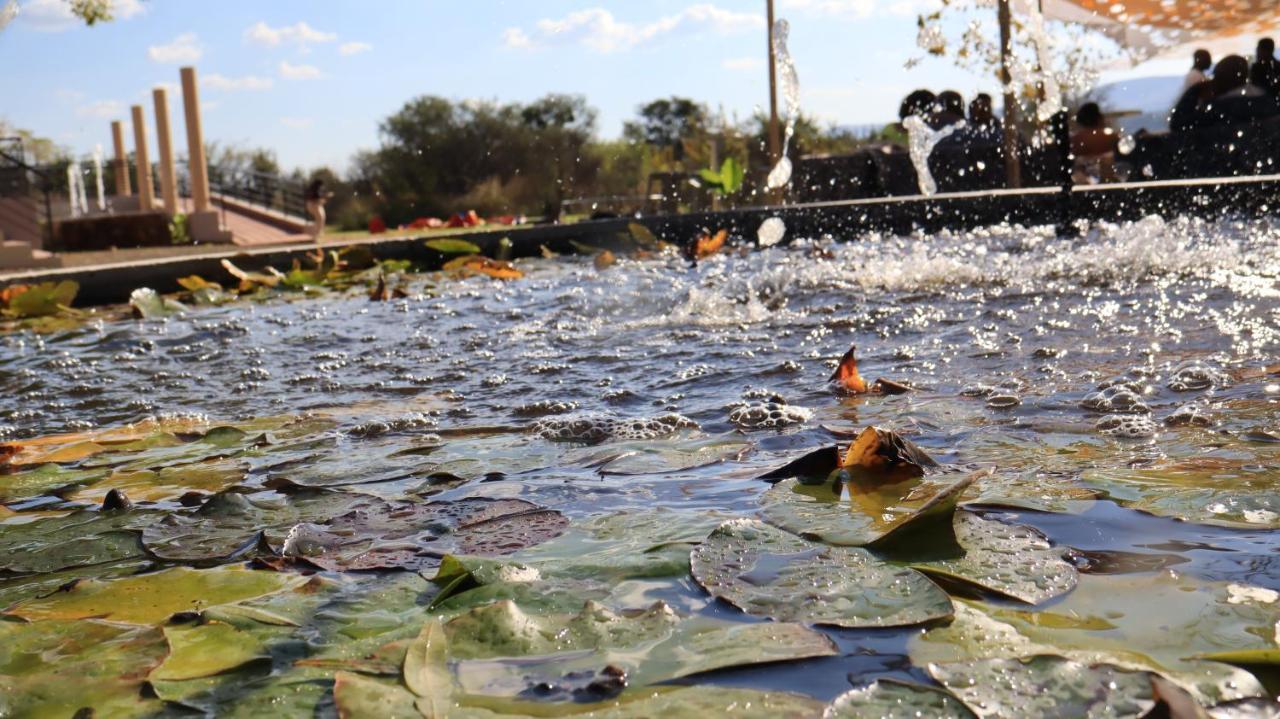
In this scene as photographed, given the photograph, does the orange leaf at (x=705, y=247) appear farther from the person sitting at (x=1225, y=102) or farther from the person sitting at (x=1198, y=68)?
the person sitting at (x=1198, y=68)

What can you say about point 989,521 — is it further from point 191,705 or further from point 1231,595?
point 191,705

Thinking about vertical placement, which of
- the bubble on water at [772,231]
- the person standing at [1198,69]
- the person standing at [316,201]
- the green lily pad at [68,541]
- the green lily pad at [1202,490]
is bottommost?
the green lily pad at [68,541]

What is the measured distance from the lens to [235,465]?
80.0 inches

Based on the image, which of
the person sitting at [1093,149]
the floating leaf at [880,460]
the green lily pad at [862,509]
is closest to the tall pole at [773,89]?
the person sitting at [1093,149]

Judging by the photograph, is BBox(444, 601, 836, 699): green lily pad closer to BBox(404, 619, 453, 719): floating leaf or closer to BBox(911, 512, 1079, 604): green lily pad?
BBox(404, 619, 453, 719): floating leaf

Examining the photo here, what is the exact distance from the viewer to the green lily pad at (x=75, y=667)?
0.96 metres

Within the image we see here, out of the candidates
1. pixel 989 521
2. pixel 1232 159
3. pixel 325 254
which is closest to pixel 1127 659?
pixel 989 521

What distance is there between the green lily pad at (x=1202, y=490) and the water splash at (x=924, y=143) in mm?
9588

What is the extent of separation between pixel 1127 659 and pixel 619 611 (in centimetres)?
48

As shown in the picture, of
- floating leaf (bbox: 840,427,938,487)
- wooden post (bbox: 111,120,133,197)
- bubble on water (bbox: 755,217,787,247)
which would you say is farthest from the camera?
wooden post (bbox: 111,120,133,197)

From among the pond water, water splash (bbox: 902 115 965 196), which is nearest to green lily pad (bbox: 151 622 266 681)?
the pond water

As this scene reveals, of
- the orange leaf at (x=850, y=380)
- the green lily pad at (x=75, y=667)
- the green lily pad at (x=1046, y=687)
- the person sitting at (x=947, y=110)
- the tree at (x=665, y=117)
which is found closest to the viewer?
the green lily pad at (x=1046, y=687)

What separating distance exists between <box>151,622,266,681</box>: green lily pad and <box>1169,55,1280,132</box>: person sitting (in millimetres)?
9979

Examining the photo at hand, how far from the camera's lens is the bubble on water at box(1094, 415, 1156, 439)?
1.89 m
